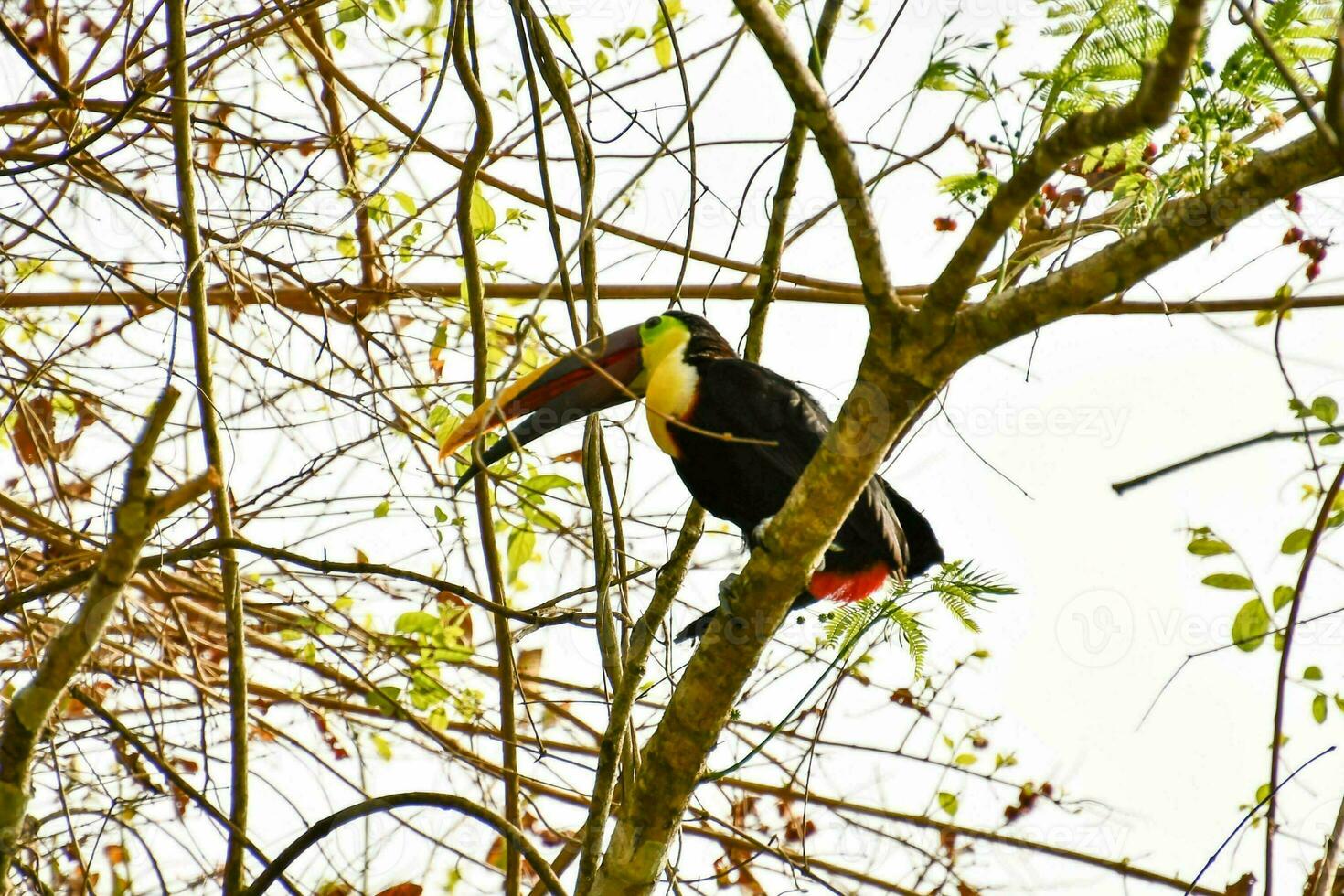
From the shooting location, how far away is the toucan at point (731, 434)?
3.60 metres

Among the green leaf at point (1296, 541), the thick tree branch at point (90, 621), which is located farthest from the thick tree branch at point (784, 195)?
the thick tree branch at point (90, 621)

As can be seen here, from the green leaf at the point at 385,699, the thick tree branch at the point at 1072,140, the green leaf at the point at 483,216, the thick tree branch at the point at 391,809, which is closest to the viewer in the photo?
the thick tree branch at the point at 1072,140

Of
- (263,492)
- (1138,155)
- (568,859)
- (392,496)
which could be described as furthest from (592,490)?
(1138,155)

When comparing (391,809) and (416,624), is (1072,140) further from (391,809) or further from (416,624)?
(416,624)

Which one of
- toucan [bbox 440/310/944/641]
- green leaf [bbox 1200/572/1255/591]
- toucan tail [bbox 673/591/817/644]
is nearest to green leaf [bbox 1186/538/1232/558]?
green leaf [bbox 1200/572/1255/591]

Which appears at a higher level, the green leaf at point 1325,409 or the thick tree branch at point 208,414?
the green leaf at point 1325,409

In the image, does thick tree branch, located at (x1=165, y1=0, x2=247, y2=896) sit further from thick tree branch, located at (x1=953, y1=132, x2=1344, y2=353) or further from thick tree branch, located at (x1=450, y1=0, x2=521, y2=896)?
thick tree branch, located at (x1=953, y1=132, x2=1344, y2=353)

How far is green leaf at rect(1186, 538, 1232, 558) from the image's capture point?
2.88 meters

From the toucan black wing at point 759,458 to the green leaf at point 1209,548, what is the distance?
0.86 meters

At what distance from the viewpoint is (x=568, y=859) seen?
3.70m

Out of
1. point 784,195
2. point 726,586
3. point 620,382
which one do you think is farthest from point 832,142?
point 620,382

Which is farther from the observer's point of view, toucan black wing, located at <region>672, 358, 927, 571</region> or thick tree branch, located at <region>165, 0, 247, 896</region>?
toucan black wing, located at <region>672, 358, 927, 571</region>

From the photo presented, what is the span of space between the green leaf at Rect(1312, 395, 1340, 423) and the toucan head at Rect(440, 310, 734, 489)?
69.0 inches

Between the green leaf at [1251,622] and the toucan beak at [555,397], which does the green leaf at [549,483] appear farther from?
the green leaf at [1251,622]
